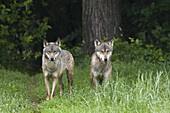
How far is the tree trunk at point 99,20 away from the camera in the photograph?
40.4ft

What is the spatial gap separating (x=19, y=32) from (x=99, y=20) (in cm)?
416

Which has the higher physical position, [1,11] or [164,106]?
[1,11]

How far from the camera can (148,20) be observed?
50.3ft

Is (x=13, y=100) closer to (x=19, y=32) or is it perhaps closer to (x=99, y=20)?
(x=99, y=20)

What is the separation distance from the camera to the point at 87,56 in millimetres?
12258

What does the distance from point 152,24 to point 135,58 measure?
4.28 metres

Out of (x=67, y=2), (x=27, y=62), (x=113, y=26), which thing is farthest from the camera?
(x=67, y=2)

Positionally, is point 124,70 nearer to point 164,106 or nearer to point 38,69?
point 164,106

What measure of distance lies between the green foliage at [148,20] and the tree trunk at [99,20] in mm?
1894

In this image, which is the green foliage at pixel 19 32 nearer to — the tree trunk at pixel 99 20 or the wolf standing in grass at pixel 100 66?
the tree trunk at pixel 99 20

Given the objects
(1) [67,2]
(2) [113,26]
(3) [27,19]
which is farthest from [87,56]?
(1) [67,2]

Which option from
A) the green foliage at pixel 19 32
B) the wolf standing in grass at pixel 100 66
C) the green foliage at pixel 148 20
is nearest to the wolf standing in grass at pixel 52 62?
the wolf standing in grass at pixel 100 66

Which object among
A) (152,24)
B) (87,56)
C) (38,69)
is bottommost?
(38,69)

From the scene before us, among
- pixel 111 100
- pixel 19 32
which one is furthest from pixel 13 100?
pixel 19 32
